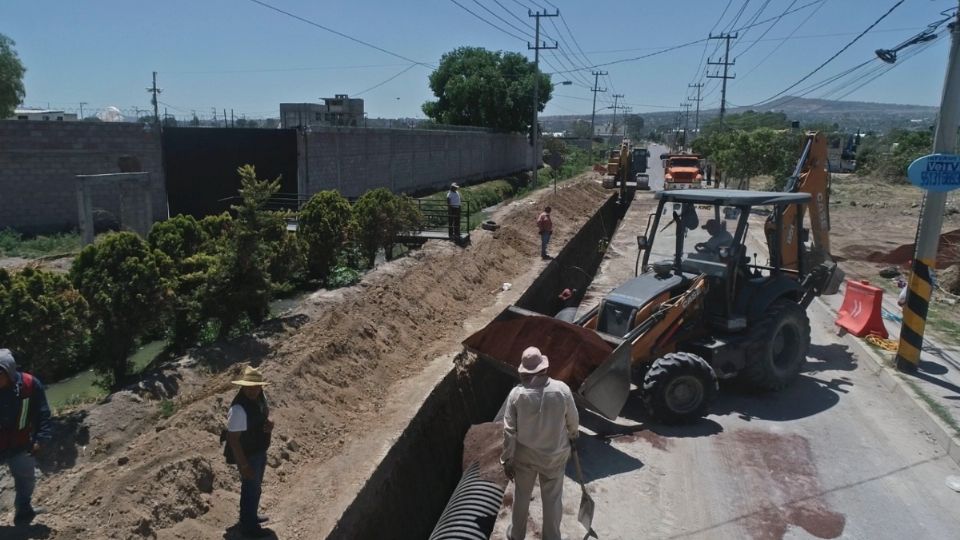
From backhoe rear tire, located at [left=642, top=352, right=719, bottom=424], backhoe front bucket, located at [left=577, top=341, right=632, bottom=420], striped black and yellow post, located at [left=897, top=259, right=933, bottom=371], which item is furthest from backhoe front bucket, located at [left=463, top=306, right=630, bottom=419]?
striped black and yellow post, located at [left=897, top=259, right=933, bottom=371]

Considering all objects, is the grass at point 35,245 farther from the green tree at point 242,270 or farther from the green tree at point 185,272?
the green tree at point 242,270

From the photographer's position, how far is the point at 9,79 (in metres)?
29.3

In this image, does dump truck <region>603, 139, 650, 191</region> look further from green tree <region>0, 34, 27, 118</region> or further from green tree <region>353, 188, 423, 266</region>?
green tree <region>0, 34, 27, 118</region>

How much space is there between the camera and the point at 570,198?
31.1 m

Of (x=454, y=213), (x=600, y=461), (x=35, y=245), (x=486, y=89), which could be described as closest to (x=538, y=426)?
(x=600, y=461)

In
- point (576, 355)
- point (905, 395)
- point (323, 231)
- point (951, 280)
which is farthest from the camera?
point (951, 280)

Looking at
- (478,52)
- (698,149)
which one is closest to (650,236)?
(478,52)

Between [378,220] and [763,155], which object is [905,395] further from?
[763,155]

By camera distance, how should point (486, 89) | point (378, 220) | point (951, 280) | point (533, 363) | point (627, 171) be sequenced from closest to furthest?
point (533, 363)
point (951, 280)
point (378, 220)
point (627, 171)
point (486, 89)

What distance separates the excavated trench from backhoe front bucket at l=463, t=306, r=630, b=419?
44 cm

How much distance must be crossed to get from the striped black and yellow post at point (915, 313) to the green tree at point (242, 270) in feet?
27.8

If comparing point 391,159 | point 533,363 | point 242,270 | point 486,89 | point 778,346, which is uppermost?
point 486,89

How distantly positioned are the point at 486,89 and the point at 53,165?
37.5 m

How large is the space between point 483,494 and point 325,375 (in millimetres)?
2924
